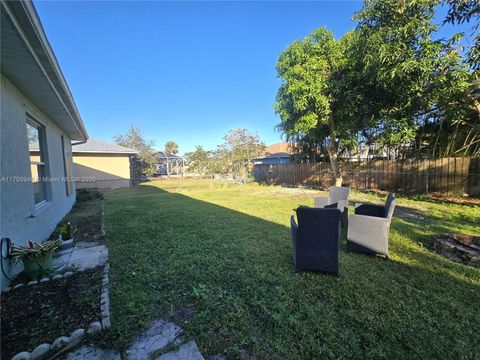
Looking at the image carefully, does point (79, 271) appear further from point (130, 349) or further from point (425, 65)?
point (425, 65)

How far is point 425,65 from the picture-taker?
5133mm

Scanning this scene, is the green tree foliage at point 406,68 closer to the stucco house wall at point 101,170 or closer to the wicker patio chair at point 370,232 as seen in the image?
the wicker patio chair at point 370,232

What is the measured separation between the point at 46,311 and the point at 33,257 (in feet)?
2.94

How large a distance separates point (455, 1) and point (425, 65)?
1.88 metres

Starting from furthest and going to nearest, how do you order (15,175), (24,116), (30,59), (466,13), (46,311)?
(466,13), (24,116), (15,175), (30,59), (46,311)

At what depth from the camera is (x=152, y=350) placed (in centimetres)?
158

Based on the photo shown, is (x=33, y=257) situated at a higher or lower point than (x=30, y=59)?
lower

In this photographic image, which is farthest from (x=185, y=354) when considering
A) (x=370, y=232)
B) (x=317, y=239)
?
(x=370, y=232)

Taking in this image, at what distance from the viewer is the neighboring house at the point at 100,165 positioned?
529 inches

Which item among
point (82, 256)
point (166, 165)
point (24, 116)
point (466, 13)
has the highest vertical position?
point (466, 13)

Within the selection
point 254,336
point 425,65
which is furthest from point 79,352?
point 425,65

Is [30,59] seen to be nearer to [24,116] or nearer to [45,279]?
[24,116]

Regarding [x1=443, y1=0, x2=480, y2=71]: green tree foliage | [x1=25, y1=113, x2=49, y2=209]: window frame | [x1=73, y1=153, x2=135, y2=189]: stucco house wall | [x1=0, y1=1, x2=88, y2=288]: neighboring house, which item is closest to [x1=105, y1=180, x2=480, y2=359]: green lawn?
[x1=0, y1=1, x2=88, y2=288]: neighboring house

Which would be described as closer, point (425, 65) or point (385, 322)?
point (385, 322)
